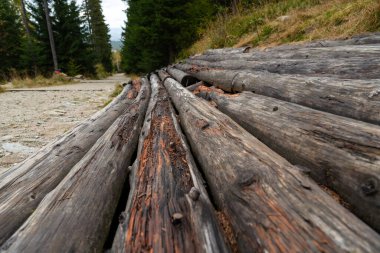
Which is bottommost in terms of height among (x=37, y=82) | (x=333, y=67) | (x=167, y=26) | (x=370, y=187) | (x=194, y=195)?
(x=37, y=82)

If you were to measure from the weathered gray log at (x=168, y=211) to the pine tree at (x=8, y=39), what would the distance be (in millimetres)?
25096

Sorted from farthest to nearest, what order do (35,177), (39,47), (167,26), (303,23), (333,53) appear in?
(39,47) → (167,26) → (303,23) → (333,53) → (35,177)

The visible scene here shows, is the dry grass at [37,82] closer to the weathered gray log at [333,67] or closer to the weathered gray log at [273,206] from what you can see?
the weathered gray log at [333,67]

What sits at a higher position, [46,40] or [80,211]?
[46,40]

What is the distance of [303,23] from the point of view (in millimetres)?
7453

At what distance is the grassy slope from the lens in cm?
529

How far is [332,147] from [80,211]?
4.43 feet

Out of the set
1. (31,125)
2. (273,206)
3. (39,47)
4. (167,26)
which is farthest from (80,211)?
(39,47)

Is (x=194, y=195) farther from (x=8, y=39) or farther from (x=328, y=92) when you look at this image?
(x=8, y=39)

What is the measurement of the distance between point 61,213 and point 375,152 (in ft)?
5.03

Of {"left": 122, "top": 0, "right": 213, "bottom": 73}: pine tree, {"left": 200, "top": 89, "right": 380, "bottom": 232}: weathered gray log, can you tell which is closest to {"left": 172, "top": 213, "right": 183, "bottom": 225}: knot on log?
{"left": 200, "top": 89, "right": 380, "bottom": 232}: weathered gray log

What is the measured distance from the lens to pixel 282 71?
3385 mm

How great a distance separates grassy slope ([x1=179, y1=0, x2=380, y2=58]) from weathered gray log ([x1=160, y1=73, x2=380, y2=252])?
5.02 metres

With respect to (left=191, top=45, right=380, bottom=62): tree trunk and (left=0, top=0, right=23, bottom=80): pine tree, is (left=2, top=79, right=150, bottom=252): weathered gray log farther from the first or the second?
(left=0, top=0, right=23, bottom=80): pine tree
